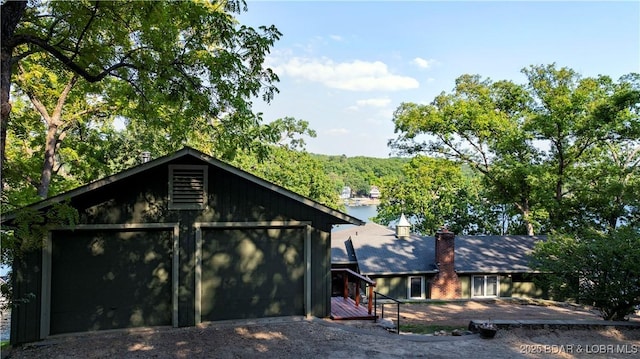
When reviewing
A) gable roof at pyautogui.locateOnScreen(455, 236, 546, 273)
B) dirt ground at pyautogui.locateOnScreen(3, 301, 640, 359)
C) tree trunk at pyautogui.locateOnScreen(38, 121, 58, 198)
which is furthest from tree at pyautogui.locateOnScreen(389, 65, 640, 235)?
tree trunk at pyautogui.locateOnScreen(38, 121, 58, 198)

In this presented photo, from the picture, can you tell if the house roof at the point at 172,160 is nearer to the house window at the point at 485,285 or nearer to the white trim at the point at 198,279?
the white trim at the point at 198,279

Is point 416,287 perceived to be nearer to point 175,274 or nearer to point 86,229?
point 175,274

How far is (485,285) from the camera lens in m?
21.6

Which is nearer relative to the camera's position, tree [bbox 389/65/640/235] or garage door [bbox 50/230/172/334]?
garage door [bbox 50/230/172/334]

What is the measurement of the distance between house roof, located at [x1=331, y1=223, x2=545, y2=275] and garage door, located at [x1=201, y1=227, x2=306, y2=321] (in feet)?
37.6

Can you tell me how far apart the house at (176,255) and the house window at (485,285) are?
14.7 metres

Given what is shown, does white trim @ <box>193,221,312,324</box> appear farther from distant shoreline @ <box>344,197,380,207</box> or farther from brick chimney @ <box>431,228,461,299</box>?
distant shoreline @ <box>344,197,380,207</box>

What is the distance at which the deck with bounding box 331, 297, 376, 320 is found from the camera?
970 centimetres

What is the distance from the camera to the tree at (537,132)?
2408cm

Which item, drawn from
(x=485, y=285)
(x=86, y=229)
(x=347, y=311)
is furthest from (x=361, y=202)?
(x=86, y=229)

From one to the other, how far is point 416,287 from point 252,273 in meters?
14.2

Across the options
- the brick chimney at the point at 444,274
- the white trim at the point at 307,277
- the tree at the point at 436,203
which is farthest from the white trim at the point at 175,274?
the tree at the point at 436,203

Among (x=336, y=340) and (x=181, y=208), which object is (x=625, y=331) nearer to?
(x=336, y=340)

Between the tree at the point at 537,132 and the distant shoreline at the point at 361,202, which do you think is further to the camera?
the distant shoreline at the point at 361,202
